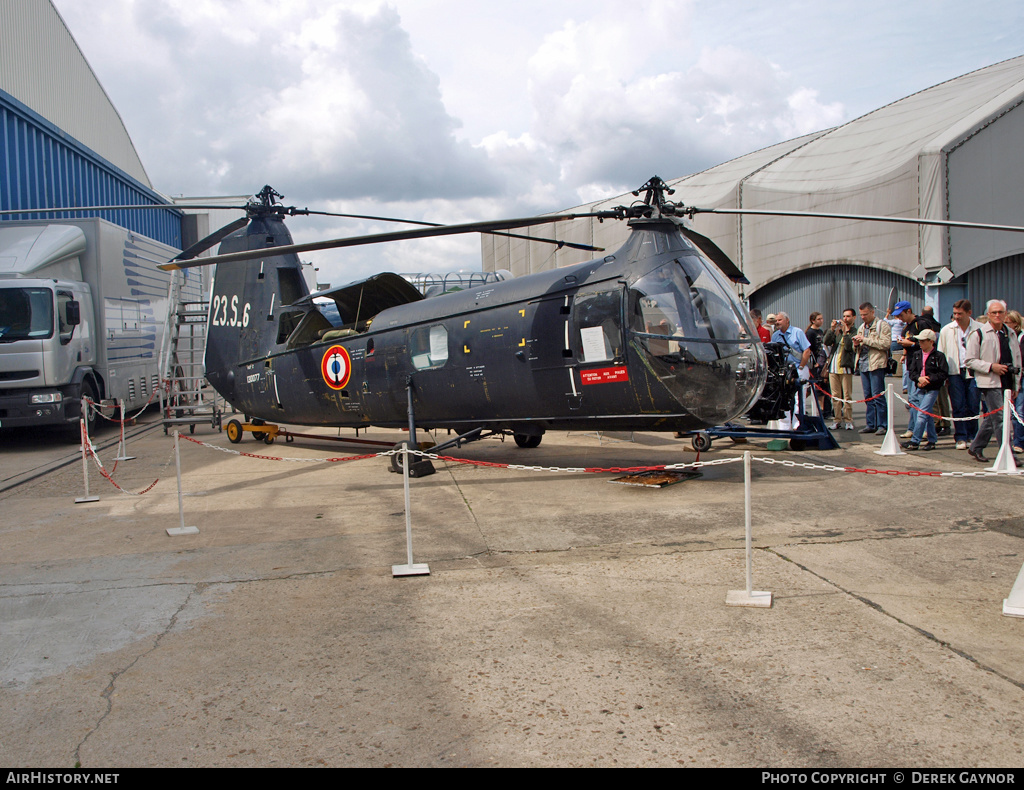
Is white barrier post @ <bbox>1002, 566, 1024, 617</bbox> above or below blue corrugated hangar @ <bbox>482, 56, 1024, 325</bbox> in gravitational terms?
below

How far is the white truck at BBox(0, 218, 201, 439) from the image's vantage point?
12664 millimetres

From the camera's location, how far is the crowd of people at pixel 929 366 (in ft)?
29.7

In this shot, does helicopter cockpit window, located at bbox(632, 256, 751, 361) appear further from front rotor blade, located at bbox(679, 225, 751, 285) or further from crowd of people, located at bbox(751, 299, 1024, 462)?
crowd of people, located at bbox(751, 299, 1024, 462)

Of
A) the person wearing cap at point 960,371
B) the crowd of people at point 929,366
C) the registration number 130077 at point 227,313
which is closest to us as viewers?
the crowd of people at point 929,366

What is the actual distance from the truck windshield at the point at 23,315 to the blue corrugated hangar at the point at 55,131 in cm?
335

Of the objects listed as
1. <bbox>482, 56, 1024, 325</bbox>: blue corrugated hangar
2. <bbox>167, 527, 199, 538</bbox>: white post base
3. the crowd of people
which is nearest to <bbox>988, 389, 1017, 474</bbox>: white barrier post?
the crowd of people

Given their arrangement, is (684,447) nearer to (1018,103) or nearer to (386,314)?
(386,314)

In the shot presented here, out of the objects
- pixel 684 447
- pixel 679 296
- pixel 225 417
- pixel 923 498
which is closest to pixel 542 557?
pixel 679 296

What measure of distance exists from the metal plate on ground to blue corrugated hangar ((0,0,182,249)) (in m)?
14.0

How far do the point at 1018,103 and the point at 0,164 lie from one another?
23537 mm

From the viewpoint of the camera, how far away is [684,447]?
11305 millimetres

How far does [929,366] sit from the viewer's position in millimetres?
9828

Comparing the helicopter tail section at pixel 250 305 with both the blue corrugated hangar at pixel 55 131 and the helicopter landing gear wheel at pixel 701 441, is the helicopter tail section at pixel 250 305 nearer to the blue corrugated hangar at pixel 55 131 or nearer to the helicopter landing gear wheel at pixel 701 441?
the blue corrugated hangar at pixel 55 131

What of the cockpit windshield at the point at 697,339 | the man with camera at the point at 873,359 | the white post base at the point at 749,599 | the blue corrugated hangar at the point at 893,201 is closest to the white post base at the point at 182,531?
the cockpit windshield at the point at 697,339
